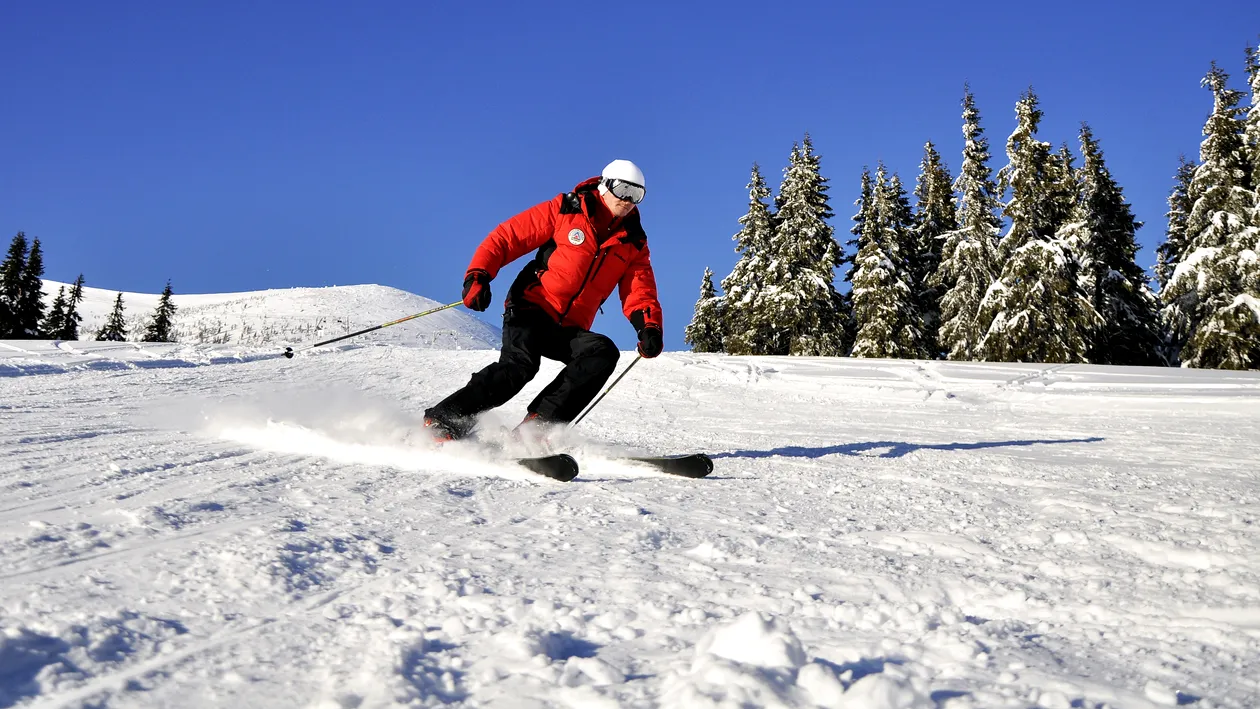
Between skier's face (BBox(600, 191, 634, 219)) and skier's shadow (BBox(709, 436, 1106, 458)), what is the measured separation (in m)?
1.66

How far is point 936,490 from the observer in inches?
126

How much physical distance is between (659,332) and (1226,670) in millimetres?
3770

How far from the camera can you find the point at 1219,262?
22812mm

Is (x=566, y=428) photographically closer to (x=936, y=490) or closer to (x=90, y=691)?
(x=936, y=490)

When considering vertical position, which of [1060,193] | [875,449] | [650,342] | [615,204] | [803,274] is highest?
[1060,193]

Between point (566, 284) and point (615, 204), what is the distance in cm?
60

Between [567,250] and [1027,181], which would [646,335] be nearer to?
[567,250]

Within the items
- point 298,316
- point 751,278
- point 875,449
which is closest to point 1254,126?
point 751,278

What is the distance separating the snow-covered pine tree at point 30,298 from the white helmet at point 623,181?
5816 centimetres

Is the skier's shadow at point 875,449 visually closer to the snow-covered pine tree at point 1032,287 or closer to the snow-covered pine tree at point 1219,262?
the snow-covered pine tree at point 1219,262

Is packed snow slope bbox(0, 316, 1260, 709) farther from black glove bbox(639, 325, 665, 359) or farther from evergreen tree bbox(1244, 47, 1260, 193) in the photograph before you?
evergreen tree bbox(1244, 47, 1260, 193)

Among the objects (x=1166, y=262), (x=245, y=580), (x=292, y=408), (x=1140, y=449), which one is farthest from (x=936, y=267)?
(x=245, y=580)

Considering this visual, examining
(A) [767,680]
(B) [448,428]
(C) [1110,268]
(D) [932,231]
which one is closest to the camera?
(A) [767,680]

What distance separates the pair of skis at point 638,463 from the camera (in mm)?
3299
